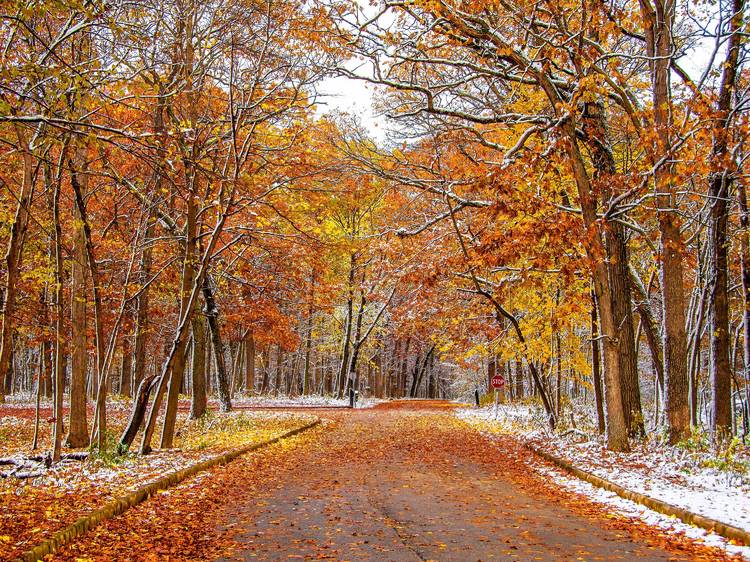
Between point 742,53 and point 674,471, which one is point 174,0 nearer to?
point 742,53

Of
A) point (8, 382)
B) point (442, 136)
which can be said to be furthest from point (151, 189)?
point (8, 382)

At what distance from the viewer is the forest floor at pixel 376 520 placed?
570 centimetres

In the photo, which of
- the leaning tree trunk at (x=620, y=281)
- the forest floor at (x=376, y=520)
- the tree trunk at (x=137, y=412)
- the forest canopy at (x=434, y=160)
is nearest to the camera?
the forest floor at (x=376, y=520)

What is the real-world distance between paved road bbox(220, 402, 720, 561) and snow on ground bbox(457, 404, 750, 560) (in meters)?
0.33

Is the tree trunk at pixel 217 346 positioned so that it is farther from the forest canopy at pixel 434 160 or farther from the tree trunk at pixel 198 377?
the forest canopy at pixel 434 160

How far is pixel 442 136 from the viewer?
1462 centimetres

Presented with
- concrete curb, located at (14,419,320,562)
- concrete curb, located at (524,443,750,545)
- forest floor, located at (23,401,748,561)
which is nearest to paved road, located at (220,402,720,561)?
forest floor, located at (23,401,748,561)

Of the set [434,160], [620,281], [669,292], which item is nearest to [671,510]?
[669,292]

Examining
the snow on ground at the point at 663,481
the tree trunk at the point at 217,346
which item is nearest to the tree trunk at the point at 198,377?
the tree trunk at the point at 217,346

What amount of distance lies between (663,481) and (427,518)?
3.93 m

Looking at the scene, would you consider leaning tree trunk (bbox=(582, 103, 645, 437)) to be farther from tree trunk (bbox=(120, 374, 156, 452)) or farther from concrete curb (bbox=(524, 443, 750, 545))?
tree trunk (bbox=(120, 374, 156, 452))

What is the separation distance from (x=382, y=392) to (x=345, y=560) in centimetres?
5408

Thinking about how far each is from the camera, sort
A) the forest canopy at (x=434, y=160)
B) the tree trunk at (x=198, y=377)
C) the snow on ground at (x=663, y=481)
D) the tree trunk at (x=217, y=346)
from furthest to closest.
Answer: the tree trunk at (x=217, y=346) < the tree trunk at (x=198, y=377) < the forest canopy at (x=434, y=160) < the snow on ground at (x=663, y=481)

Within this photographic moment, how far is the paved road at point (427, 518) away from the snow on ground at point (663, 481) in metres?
0.33
